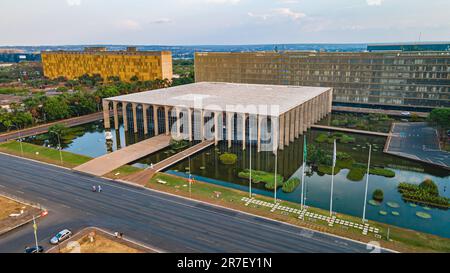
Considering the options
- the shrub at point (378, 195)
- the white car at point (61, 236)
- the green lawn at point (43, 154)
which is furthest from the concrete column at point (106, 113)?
the shrub at point (378, 195)

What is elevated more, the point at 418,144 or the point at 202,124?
the point at 202,124

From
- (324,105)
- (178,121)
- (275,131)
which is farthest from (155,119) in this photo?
(324,105)

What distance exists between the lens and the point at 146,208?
195ft

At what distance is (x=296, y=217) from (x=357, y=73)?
122427mm

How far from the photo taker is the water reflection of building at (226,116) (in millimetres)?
94812

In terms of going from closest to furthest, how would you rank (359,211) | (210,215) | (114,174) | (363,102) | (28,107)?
(210,215)
(359,211)
(114,174)
(28,107)
(363,102)

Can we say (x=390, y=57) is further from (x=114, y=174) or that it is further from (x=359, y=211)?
(x=114, y=174)

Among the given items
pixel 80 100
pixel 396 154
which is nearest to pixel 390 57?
pixel 396 154

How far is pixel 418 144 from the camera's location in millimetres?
100562

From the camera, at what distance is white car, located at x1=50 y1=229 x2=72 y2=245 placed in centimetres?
4894

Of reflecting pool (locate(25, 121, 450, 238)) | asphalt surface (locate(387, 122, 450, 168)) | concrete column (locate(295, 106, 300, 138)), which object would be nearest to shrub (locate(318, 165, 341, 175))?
reflecting pool (locate(25, 121, 450, 238))

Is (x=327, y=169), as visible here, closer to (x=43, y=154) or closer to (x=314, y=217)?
(x=314, y=217)

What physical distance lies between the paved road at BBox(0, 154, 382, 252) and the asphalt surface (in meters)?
54.5

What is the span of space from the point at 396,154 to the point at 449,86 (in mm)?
69920
